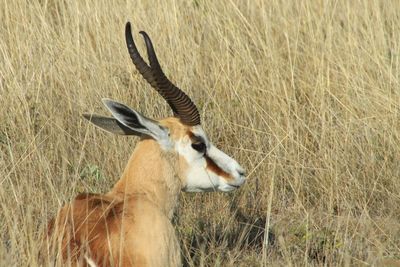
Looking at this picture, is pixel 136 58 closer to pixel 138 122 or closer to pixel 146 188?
pixel 138 122

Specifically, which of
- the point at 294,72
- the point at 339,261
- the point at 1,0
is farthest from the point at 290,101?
the point at 1,0

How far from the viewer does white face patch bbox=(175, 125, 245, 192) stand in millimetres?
5559

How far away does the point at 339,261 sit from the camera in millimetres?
5672

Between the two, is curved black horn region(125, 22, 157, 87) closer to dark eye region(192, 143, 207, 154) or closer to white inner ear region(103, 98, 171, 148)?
white inner ear region(103, 98, 171, 148)

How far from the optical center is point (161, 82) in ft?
17.8

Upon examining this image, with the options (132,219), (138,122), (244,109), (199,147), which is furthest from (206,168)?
(244,109)

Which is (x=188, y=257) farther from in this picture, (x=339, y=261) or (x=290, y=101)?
(x=290, y=101)

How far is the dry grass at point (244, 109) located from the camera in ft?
20.5

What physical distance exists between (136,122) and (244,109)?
220 centimetres

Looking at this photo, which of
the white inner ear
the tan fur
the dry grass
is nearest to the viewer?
the tan fur

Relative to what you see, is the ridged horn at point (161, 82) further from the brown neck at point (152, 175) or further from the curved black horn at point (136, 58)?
the brown neck at point (152, 175)

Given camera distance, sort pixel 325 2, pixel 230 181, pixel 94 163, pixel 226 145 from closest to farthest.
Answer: pixel 230 181 → pixel 94 163 → pixel 226 145 → pixel 325 2

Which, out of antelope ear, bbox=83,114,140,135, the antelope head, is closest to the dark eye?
the antelope head

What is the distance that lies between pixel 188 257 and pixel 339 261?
0.85 meters
